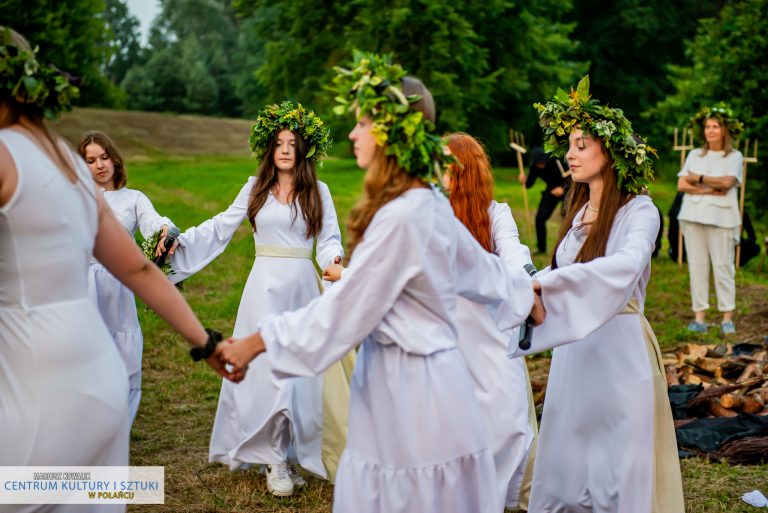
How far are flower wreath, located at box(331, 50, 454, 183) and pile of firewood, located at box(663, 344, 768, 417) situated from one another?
5127 mm

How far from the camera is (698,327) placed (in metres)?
12.2

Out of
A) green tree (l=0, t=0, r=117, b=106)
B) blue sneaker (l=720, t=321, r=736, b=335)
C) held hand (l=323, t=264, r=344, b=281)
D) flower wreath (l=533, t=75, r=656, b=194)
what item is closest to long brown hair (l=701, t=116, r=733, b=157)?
blue sneaker (l=720, t=321, r=736, b=335)

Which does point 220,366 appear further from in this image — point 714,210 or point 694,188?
point 694,188

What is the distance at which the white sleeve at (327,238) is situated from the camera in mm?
6742

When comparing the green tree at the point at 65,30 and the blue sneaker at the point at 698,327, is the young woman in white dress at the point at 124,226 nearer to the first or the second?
the blue sneaker at the point at 698,327

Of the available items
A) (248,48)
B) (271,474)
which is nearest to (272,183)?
(271,474)

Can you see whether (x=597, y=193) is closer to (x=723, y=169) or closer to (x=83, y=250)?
(x=83, y=250)

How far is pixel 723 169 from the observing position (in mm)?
12555

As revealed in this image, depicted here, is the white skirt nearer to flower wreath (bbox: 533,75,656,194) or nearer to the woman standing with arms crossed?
flower wreath (bbox: 533,75,656,194)

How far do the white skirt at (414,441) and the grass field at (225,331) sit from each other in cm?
246

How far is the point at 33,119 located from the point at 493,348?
3447mm

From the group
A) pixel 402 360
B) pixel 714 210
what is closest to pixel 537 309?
pixel 402 360

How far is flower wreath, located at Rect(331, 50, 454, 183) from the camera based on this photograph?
3773 mm

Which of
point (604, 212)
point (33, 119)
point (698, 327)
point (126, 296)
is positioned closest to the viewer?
point (33, 119)
